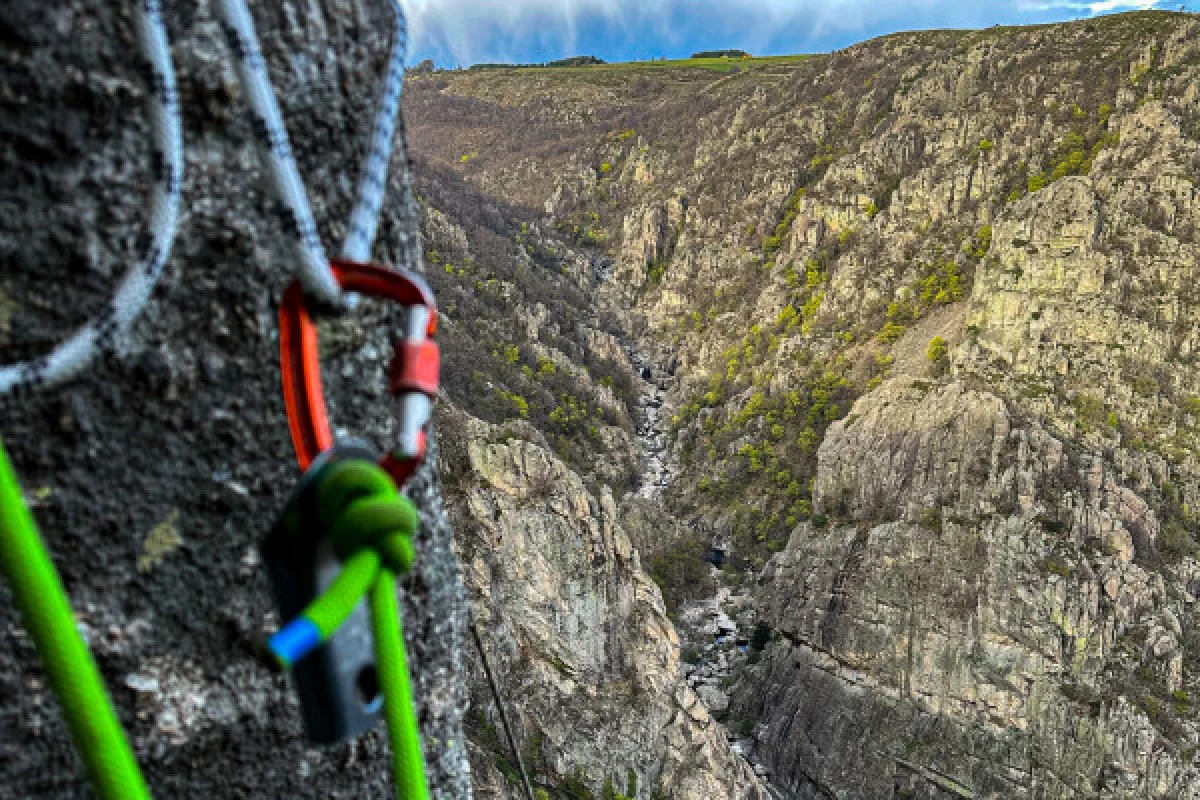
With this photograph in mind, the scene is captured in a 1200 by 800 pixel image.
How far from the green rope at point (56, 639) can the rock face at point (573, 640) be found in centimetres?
1180

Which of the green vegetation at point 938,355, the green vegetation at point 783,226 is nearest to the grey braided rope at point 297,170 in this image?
the green vegetation at point 938,355

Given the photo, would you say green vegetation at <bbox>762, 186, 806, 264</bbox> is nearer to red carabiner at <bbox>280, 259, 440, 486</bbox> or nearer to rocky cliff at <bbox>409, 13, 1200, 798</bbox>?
rocky cliff at <bbox>409, 13, 1200, 798</bbox>

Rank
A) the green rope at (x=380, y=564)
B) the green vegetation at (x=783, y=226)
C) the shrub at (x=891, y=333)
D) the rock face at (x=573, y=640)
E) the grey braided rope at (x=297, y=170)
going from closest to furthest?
the green rope at (x=380, y=564) → the grey braided rope at (x=297, y=170) → the rock face at (x=573, y=640) → the shrub at (x=891, y=333) → the green vegetation at (x=783, y=226)

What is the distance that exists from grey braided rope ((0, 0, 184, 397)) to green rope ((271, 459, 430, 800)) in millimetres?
291

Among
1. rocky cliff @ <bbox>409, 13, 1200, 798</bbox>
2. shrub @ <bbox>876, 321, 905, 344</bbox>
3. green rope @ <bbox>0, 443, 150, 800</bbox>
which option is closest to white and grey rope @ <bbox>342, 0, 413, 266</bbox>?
green rope @ <bbox>0, 443, 150, 800</bbox>

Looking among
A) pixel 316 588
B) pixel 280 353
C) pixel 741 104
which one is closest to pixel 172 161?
pixel 280 353

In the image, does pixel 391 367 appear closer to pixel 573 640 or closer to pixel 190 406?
pixel 190 406

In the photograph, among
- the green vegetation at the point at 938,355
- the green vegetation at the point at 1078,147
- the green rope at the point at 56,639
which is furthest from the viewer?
the green vegetation at the point at 1078,147

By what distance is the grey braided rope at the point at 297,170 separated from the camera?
3.07 ft

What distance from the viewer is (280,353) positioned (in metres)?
1.00

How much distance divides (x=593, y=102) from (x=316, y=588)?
67603mm

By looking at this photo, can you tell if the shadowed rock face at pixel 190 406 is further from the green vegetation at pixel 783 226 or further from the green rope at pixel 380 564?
the green vegetation at pixel 783 226

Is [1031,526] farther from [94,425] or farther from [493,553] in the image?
[94,425]

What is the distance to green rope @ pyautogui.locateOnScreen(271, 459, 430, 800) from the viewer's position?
2.57 ft
